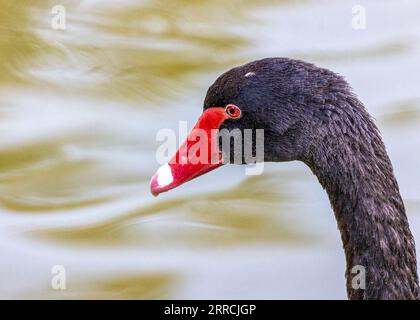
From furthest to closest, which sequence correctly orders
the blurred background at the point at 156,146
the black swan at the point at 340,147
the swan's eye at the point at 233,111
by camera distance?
1. the blurred background at the point at 156,146
2. the swan's eye at the point at 233,111
3. the black swan at the point at 340,147

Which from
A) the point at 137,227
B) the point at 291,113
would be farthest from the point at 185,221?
the point at 291,113

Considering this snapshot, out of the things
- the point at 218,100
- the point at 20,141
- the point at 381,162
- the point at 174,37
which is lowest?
the point at 381,162

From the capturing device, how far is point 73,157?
17.8ft

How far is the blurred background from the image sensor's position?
484cm

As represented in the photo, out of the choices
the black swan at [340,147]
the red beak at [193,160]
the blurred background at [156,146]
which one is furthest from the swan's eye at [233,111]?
the blurred background at [156,146]

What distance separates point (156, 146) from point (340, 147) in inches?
72.4

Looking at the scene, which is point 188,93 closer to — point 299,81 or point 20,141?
point 20,141

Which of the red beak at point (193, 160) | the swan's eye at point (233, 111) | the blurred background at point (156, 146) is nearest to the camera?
the swan's eye at point (233, 111)

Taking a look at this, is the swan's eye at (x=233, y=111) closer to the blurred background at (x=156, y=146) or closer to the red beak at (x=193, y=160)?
the red beak at (x=193, y=160)

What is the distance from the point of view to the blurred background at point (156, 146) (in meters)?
4.84

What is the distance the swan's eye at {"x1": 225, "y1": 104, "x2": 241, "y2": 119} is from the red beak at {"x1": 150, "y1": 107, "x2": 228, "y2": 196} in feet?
0.36

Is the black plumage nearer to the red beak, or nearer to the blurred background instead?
the red beak

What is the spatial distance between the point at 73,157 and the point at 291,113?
186 cm
